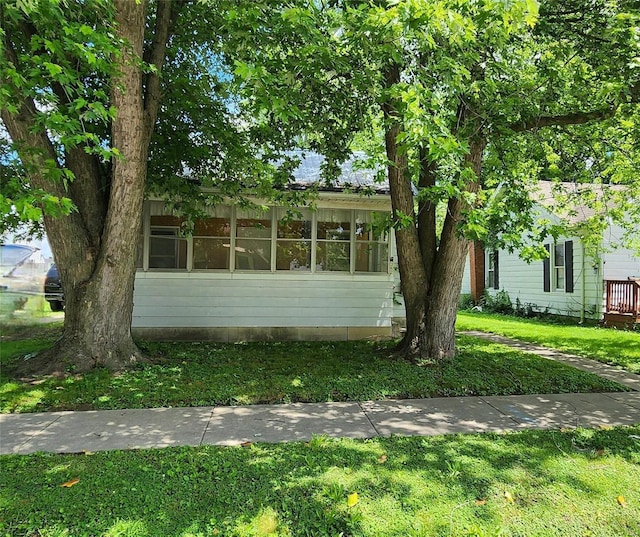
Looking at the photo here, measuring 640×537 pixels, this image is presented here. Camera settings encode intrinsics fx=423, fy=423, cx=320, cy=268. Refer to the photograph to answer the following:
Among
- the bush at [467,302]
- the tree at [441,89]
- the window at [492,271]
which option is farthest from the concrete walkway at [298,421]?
the bush at [467,302]

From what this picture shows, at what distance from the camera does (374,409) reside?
196 inches

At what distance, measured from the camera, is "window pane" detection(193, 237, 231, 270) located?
961cm

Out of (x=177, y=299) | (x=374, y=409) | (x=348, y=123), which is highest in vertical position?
(x=348, y=123)

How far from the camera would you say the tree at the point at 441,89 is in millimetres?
4363

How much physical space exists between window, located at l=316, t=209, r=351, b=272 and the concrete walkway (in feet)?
16.5

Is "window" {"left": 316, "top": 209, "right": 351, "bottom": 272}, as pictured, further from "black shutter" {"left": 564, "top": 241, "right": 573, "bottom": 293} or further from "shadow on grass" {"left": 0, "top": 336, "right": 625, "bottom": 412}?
"black shutter" {"left": 564, "top": 241, "right": 573, "bottom": 293}

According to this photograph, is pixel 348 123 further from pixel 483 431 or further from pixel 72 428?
pixel 72 428

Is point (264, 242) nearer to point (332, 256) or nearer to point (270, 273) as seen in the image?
point (270, 273)

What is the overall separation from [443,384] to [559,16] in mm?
5993

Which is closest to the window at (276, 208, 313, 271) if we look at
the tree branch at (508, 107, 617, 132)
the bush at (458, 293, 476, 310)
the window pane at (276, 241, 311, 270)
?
the window pane at (276, 241, 311, 270)

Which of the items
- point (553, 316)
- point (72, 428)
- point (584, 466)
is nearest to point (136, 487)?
point (72, 428)

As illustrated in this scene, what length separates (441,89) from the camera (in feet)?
17.9

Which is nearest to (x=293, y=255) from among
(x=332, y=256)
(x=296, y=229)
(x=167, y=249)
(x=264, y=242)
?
(x=296, y=229)

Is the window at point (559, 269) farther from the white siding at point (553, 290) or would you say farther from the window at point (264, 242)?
the window at point (264, 242)
